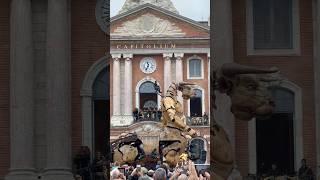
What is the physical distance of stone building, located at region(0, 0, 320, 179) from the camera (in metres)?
26.4

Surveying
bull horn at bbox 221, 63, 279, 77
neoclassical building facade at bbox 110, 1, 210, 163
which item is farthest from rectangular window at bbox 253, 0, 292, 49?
neoclassical building facade at bbox 110, 1, 210, 163

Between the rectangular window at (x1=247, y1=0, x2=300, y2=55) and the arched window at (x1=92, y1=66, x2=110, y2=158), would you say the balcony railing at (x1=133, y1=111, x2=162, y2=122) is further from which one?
the rectangular window at (x1=247, y1=0, x2=300, y2=55)

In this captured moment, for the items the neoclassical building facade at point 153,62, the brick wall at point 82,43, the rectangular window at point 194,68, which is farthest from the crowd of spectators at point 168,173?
the rectangular window at point 194,68

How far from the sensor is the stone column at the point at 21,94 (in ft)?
85.8

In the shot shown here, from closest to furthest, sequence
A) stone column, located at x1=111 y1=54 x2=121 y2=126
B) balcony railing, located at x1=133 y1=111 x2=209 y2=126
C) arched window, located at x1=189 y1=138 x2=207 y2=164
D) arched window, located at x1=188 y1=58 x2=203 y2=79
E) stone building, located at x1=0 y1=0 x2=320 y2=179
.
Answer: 1. stone building, located at x1=0 y1=0 x2=320 y2=179
2. arched window, located at x1=189 y1=138 x2=207 y2=164
3. balcony railing, located at x1=133 y1=111 x2=209 y2=126
4. stone column, located at x1=111 y1=54 x2=121 y2=126
5. arched window, located at x1=188 y1=58 x2=203 y2=79

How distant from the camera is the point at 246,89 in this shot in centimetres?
801

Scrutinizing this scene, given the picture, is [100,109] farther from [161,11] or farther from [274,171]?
[161,11]

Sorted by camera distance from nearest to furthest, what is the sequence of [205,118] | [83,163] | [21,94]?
[21,94]
[83,163]
[205,118]

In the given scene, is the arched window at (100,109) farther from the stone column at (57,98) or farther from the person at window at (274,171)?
the person at window at (274,171)

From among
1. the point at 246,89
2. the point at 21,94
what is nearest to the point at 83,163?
the point at 21,94

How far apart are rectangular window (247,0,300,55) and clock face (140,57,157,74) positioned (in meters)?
40.0

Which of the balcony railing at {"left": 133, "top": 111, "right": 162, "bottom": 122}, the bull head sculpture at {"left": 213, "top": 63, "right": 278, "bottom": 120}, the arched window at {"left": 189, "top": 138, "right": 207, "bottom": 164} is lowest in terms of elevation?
the arched window at {"left": 189, "top": 138, "right": 207, "bottom": 164}

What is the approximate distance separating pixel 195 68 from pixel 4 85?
41.2 metres

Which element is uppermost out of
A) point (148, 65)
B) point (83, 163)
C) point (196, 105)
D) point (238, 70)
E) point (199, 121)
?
point (148, 65)
